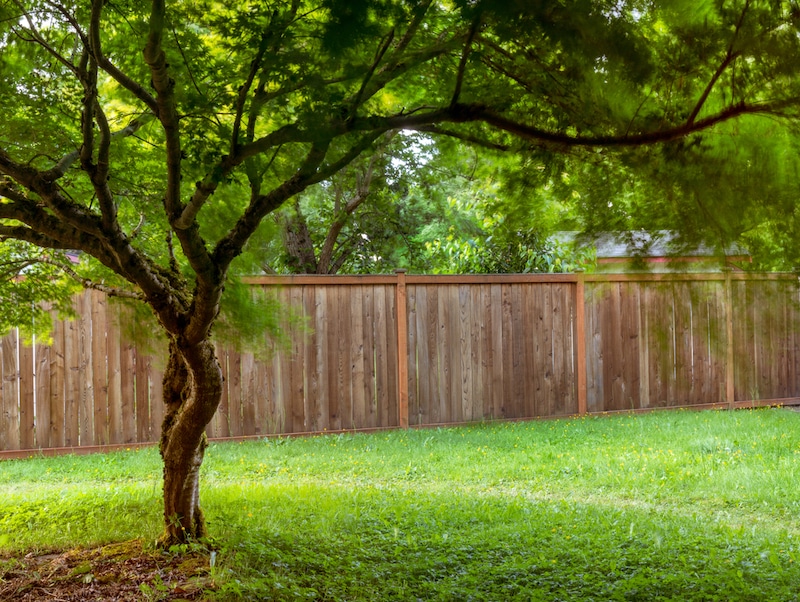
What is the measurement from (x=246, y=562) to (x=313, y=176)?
194 centimetres

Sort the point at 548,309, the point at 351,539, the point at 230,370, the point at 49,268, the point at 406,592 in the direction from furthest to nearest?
the point at 548,309, the point at 230,370, the point at 49,268, the point at 351,539, the point at 406,592

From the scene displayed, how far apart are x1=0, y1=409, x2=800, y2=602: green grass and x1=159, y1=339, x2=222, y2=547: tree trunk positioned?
28 cm

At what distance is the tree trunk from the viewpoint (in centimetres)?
399

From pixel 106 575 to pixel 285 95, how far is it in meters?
2.45

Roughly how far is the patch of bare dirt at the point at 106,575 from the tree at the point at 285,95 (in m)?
0.23

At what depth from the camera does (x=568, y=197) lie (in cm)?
369

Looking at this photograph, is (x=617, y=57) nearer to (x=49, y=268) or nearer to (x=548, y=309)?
(x=49, y=268)

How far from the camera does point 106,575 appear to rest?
389 centimetres

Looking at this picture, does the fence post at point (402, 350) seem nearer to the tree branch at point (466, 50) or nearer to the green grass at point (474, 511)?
the green grass at point (474, 511)

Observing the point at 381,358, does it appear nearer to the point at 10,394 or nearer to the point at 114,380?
the point at 114,380

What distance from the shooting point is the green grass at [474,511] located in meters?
3.72

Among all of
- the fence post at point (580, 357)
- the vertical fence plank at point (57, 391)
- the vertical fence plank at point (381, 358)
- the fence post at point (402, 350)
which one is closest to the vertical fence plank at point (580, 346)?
the fence post at point (580, 357)

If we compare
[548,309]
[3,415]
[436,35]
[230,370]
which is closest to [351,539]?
[436,35]

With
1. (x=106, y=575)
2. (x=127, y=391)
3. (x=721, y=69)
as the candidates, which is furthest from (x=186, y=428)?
(x=127, y=391)
